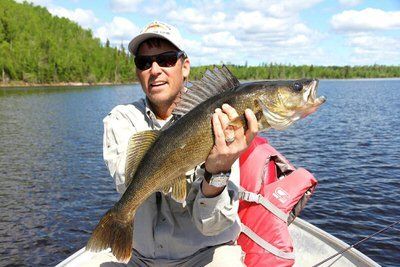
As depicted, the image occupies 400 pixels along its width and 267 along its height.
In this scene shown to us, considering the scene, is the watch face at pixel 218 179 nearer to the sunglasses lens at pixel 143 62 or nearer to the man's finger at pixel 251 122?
the man's finger at pixel 251 122

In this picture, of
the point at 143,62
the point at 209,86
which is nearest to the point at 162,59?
the point at 143,62

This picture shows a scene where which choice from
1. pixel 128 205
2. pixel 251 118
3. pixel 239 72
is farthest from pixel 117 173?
pixel 239 72

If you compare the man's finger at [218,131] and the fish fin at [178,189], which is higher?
the man's finger at [218,131]

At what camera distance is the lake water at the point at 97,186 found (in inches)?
387

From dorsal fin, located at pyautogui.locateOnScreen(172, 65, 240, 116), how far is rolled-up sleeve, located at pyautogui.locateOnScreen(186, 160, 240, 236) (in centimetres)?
65

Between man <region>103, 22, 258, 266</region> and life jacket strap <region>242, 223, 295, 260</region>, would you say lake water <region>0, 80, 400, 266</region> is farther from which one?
man <region>103, 22, 258, 266</region>

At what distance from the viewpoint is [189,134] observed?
10.0 ft

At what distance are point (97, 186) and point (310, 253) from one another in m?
10.5

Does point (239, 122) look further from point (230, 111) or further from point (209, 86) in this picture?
point (209, 86)

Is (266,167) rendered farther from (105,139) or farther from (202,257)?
(105,139)

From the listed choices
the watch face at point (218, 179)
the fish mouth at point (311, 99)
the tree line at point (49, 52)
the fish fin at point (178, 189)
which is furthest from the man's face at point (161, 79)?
the tree line at point (49, 52)

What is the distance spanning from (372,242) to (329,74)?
608 ft

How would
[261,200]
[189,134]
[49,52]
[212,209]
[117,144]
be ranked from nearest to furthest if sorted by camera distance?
1. [189,134]
2. [212,209]
3. [117,144]
4. [261,200]
5. [49,52]

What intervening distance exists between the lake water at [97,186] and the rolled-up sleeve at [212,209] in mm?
6586
